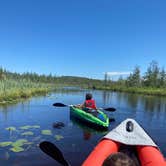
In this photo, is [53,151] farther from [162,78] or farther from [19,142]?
[162,78]

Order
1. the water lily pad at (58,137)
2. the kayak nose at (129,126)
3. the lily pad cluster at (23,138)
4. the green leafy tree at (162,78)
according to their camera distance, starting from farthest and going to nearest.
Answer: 1. the green leafy tree at (162,78)
2. the water lily pad at (58,137)
3. the lily pad cluster at (23,138)
4. the kayak nose at (129,126)

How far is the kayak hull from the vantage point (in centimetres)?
382

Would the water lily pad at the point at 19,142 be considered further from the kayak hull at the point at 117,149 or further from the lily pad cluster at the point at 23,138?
the kayak hull at the point at 117,149

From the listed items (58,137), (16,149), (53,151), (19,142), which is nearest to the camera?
(53,151)

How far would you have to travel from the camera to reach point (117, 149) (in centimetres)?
491

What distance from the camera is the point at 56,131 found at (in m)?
9.33

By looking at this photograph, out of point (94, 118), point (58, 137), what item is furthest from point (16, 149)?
point (94, 118)

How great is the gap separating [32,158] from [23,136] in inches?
88.9

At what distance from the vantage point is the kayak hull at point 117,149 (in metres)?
3.82

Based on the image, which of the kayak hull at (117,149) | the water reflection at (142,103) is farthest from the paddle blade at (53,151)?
the water reflection at (142,103)

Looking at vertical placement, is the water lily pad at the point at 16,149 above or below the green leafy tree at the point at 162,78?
below

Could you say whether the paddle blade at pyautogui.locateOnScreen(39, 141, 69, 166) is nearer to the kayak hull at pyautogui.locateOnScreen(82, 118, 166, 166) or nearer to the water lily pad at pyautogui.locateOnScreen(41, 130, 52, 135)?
the kayak hull at pyautogui.locateOnScreen(82, 118, 166, 166)

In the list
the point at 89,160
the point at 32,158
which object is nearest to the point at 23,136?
the point at 32,158

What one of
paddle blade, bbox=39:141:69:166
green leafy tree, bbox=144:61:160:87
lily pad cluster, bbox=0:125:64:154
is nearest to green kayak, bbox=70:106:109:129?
lily pad cluster, bbox=0:125:64:154
